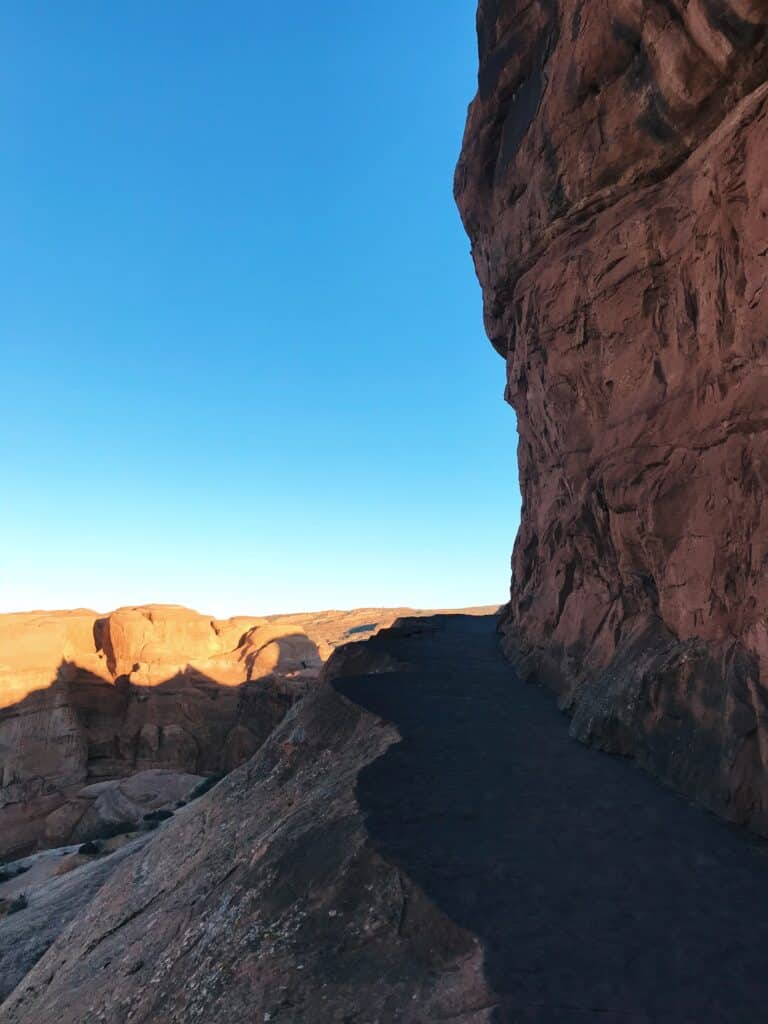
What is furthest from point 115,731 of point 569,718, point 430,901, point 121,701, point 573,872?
point 573,872

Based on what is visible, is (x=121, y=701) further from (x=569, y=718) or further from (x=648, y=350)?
(x=648, y=350)

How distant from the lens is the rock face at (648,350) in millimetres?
9727

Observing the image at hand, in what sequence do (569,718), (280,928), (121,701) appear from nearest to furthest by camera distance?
(280,928), (569,718), (121,701)

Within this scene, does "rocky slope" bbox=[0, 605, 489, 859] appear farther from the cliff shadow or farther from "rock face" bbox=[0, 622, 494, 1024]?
"rock face" bbox=[0, 622, 494, 1024]

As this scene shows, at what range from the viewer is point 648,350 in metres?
13.2

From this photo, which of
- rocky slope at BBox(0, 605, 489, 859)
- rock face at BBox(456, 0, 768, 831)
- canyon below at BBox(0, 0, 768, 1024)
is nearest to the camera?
canyon below at BBox(0, 0, 768, 1024)

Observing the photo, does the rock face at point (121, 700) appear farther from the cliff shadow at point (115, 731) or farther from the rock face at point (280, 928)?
the rock face at point (280, 928)

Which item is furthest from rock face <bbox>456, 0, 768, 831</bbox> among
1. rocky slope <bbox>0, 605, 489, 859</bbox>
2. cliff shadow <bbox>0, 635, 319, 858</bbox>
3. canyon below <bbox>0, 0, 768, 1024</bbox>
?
cliff shadow <bbox>0, 635, 319, 858</bbox>

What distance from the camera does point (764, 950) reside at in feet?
20.7

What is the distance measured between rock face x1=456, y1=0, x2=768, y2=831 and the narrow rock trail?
1.13m

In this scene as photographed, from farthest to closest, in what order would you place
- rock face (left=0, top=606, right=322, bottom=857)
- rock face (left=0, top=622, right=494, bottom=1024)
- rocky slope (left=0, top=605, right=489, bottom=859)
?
rock face (left=0, top=606, right=322, bottom=857) → rocky slope (left=0, top=605, right=489, bottom=859) → rock face (left=0, top=622, right=494, bottom=1024)

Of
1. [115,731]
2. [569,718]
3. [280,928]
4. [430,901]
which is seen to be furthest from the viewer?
[115,731]

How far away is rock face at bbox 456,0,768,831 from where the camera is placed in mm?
9727

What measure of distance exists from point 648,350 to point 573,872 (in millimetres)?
10465
